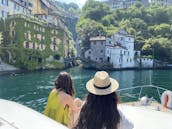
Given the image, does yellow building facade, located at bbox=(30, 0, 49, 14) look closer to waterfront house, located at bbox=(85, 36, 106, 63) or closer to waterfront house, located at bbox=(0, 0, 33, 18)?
waterfront house, located at bbox=(0, 0, 33, 18)

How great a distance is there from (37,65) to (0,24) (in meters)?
6.88

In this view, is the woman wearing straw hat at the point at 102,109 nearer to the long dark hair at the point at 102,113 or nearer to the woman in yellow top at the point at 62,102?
the long dark hair at the point at 102,113

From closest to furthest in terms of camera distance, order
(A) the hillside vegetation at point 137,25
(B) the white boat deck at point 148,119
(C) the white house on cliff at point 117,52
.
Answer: (B) the white boat deck at point 148,119 < (C) the white house on cliff at point 117,52 < (A) the hillside vegetation at point 137,25

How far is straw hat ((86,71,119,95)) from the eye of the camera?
2367 mm

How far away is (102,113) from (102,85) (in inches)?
7.3

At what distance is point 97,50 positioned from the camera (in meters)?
56.9

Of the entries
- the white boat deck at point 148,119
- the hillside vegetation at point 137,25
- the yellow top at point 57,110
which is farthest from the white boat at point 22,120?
the hillside vegetation at point 137,25

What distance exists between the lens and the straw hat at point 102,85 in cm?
237

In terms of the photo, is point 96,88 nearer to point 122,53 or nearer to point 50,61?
point 50,61

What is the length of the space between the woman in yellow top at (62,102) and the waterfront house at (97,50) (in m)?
52.5

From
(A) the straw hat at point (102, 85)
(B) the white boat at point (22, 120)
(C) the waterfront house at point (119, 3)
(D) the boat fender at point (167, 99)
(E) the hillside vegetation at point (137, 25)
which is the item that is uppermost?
(C) the waterfront house at point (119, 3)

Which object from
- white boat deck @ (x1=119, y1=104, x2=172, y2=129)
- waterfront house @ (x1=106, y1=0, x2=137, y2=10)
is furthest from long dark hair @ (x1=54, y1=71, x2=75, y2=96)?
waterfront house @ (x1=106, y1=0, x2=137, y2=10)

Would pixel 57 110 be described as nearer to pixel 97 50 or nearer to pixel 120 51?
pixel 97 50

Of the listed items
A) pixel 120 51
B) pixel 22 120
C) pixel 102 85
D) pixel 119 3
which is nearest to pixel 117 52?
pixel 120 51
